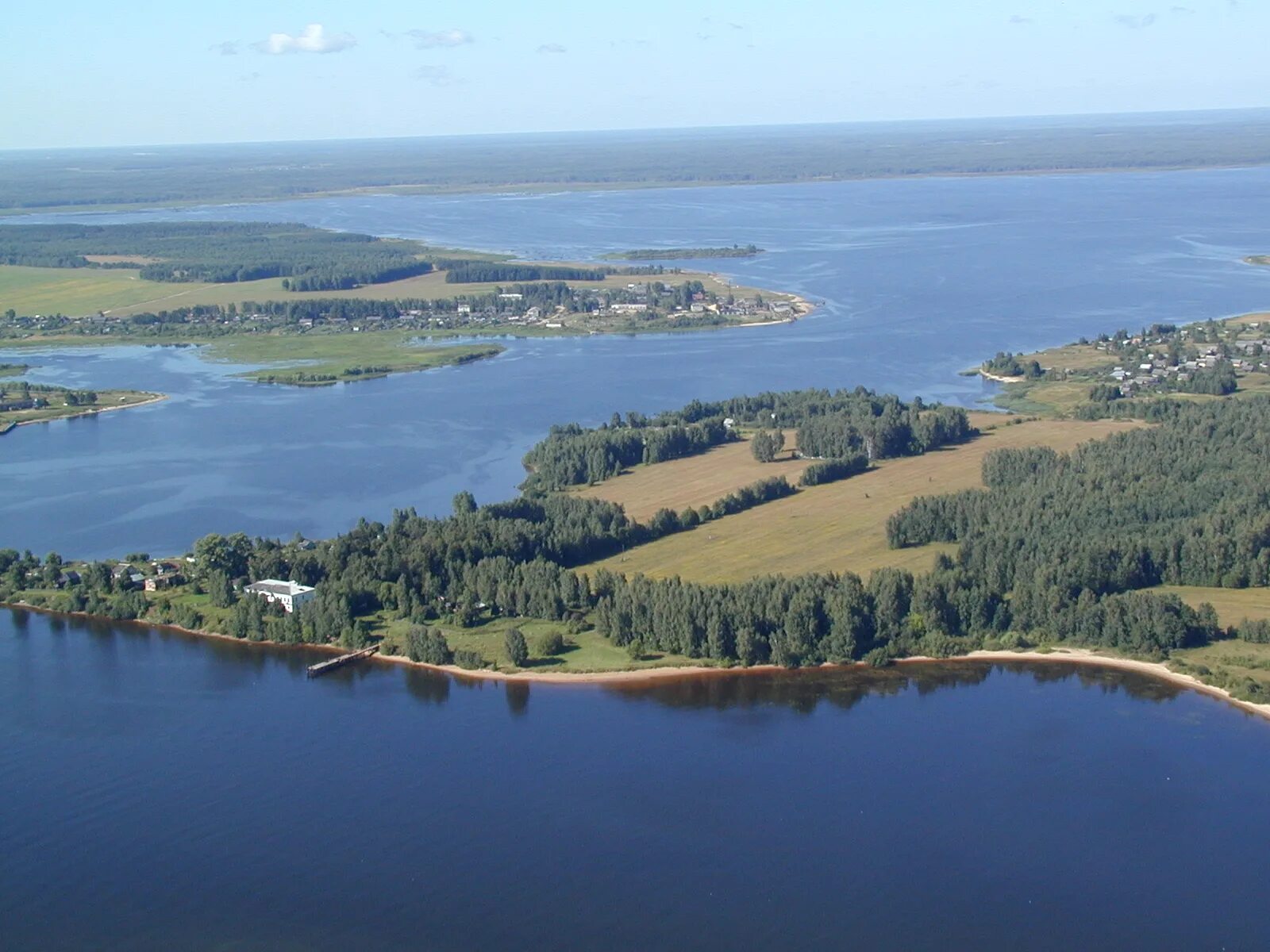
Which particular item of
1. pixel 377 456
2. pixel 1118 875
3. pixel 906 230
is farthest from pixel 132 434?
pixel 906 230

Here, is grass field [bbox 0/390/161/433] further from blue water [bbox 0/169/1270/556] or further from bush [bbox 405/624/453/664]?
bush [bbox 405/624/453/664]

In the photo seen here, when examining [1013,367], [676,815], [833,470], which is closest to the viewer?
[676,815]

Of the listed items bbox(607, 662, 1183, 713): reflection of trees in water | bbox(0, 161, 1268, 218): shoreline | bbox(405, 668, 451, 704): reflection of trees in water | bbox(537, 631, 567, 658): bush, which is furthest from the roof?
bbox(0, 161, 1268, 218): shoreline

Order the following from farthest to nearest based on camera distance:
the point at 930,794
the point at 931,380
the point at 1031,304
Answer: the point at 1031,304, the point at 931,380, the point at 930,794

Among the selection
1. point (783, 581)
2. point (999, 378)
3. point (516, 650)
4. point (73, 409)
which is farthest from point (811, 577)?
point (73, 409)

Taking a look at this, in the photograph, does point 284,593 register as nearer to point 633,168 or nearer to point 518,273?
point 518,273

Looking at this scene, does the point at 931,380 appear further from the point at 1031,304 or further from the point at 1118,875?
the point at 1118,875
